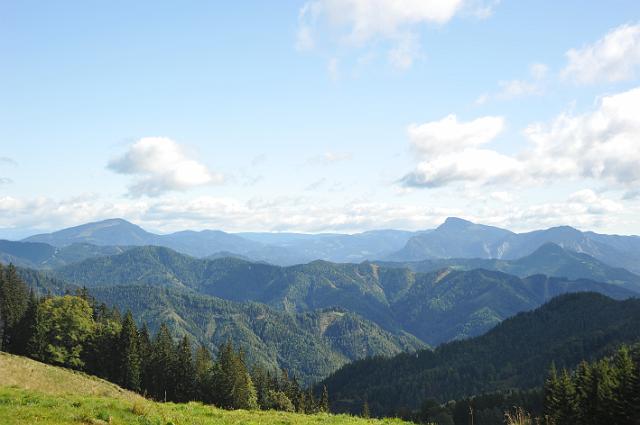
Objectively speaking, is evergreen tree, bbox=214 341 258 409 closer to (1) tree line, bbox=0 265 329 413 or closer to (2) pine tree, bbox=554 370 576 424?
(1) tree line, bbox=0 265 329 413

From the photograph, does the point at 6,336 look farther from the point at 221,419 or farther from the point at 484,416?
the point at 484,416

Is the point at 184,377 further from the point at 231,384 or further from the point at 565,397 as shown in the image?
the point at 565,397

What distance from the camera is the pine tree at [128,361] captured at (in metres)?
88.1

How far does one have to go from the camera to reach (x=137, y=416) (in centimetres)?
2059

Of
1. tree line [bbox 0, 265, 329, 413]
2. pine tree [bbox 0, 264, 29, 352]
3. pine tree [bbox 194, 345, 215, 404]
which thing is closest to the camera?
tree line [bbox 0, 265, 329, 413]

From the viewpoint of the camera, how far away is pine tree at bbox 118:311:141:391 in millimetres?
88125

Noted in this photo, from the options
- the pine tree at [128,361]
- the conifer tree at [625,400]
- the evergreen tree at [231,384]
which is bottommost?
the evergreen tree at [231,384]

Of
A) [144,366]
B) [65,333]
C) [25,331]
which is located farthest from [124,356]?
[25,331]

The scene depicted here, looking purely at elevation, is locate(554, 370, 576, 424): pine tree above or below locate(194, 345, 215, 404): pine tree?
above

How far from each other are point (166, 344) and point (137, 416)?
8860 cm

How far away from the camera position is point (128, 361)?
88.2 meters

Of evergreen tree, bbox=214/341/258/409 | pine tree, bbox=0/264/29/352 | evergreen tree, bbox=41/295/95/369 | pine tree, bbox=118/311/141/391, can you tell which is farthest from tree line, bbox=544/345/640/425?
pine tree, bbox=0/264/29/352

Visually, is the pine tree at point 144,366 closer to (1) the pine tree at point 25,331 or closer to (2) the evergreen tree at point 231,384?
(2) the evergreen tree at point 231,384

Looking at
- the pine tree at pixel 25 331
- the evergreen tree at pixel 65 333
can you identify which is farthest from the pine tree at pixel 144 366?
the pine tree at pixel 25 331
